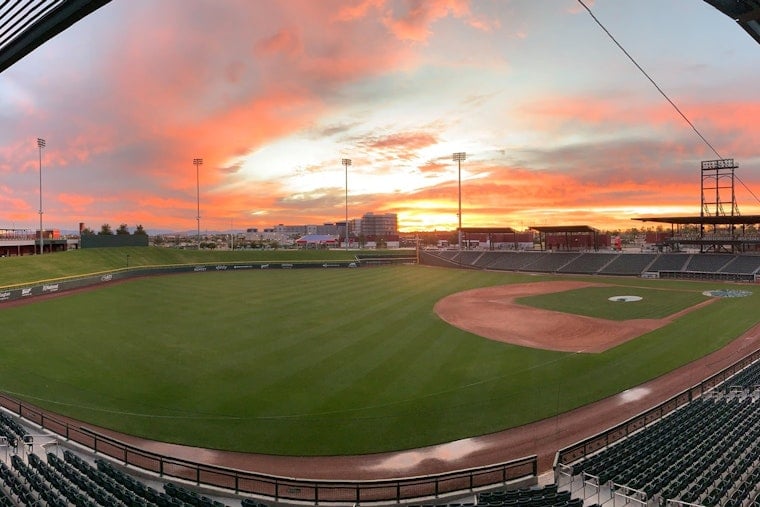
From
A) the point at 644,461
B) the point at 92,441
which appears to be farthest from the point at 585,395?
the point at 92,441

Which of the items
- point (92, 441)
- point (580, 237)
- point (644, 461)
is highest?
point (580, 237)

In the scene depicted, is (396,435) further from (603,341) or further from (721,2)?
(603,341)

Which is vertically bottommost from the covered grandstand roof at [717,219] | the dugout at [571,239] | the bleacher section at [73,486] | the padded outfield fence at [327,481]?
the padded outfield fence at [327,481]

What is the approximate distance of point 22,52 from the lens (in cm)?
677

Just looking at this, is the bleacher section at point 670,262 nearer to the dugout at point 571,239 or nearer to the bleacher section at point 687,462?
the dugout at point 571,239

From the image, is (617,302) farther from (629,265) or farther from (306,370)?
(306,370)

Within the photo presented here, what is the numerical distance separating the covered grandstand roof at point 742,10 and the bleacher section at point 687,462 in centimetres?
925

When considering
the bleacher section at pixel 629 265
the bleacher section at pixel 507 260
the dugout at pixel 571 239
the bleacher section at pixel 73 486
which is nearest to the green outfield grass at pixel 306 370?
the bleacher section at pixel 73 486

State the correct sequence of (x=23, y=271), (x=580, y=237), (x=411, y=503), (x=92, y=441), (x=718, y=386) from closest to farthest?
(x=411, y=503) < (x=92, y=441) < (x=718, y=386) < (x=23, y=271) < (x=580, y=237)

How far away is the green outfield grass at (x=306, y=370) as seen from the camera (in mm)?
15797

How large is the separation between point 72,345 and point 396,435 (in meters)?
21.5

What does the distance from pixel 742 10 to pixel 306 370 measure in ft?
63.4

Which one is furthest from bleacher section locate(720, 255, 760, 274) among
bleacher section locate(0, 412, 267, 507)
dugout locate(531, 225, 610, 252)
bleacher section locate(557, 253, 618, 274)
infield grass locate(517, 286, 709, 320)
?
bleacher section locate(0, 412, 267, 507)

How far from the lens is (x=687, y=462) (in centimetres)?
1130
